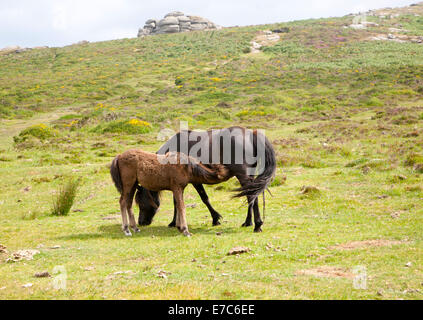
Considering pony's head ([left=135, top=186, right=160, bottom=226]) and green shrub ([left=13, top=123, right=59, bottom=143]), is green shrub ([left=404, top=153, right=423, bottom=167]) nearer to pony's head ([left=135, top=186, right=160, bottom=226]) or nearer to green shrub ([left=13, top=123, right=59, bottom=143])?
pony's head ([left=135, top=186, right=160, bottom=226])

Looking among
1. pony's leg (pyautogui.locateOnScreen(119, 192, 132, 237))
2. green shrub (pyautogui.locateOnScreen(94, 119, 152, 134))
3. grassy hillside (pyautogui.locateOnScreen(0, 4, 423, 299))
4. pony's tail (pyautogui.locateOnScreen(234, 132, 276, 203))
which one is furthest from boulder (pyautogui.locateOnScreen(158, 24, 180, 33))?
pony's tail (pyautogui.locateOnScreen(234, 132, 276, 203))

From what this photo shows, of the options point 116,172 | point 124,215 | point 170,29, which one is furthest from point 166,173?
point 170,29

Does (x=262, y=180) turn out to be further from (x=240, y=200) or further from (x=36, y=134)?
(x=36, y=134)

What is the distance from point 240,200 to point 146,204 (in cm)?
399

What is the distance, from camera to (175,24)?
427 feet

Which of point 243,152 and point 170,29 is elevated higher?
point 170,29

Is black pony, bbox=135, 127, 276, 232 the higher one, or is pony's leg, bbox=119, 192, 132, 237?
black pony, bbox=135, 127, 276, 232

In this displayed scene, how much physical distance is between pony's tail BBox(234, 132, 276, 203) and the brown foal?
2.15 feet

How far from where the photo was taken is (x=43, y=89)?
56.7 m

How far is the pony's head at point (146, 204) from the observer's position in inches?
400

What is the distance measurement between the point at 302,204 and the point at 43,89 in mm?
54448

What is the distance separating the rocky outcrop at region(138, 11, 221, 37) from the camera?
5098 inches

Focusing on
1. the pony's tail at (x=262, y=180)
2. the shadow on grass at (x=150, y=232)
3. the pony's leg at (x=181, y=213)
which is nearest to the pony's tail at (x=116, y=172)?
the shadow on grass at (x=150, y=232)
